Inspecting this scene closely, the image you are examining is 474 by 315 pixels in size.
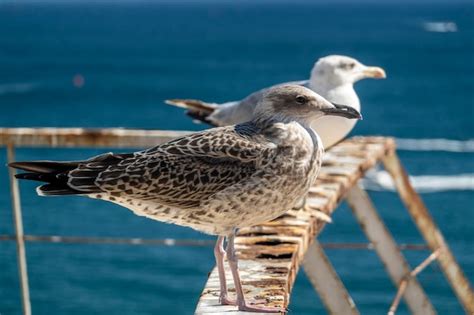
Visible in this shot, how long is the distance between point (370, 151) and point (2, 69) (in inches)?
3201

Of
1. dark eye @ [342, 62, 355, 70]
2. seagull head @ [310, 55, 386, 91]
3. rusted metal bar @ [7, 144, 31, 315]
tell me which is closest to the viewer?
rusted metal bar @ [7, 144, 31, 315]

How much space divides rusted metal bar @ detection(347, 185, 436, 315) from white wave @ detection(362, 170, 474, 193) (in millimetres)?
30173

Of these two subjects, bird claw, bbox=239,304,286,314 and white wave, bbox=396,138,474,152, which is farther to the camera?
white wave, bbox=396,138,474,152

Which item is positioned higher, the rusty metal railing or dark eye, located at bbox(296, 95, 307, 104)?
the rusty metal railing

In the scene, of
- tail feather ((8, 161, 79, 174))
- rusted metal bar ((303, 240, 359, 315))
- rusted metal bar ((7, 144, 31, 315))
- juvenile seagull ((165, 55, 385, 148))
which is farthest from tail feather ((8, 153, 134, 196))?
juvenile seagull ((165, 55, 385, 148))

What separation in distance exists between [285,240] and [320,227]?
0.79m

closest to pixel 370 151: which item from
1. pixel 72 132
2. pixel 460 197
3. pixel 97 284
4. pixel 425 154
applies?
pixel 72 132

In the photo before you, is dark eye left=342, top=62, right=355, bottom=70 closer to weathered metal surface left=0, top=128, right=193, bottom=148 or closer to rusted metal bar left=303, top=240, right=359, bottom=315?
weathered metal surface left=0, top=128, right=193, bottom=148

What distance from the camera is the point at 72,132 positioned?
272 inches

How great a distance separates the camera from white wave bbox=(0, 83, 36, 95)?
72.0 m

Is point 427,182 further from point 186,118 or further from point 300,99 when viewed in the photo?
point 300,99

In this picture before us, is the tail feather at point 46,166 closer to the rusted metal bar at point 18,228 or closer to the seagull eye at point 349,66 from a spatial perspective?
the rusted metal bar at point 18,228

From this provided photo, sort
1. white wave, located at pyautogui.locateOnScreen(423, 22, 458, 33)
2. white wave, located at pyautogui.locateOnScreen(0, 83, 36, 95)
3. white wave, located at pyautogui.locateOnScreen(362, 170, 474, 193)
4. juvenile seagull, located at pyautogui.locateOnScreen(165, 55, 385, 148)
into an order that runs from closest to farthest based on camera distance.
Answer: juvenile seagull, located at pyautogui.locateOnScreen(165, 55, 385, 148) < white wave, located at pyautogui.locateOnScreen(362, 170, 474, 193) < white wave, located at pyautogui.locateOnScreen(0, 83, 36, 95) < white wave, located at pyautogui.locateOnScreen(423, 22, 458, 33)

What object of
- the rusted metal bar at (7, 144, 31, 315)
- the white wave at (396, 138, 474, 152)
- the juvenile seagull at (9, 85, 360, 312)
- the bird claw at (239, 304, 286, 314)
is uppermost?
the white wave at (396, 138, 474, 152)
